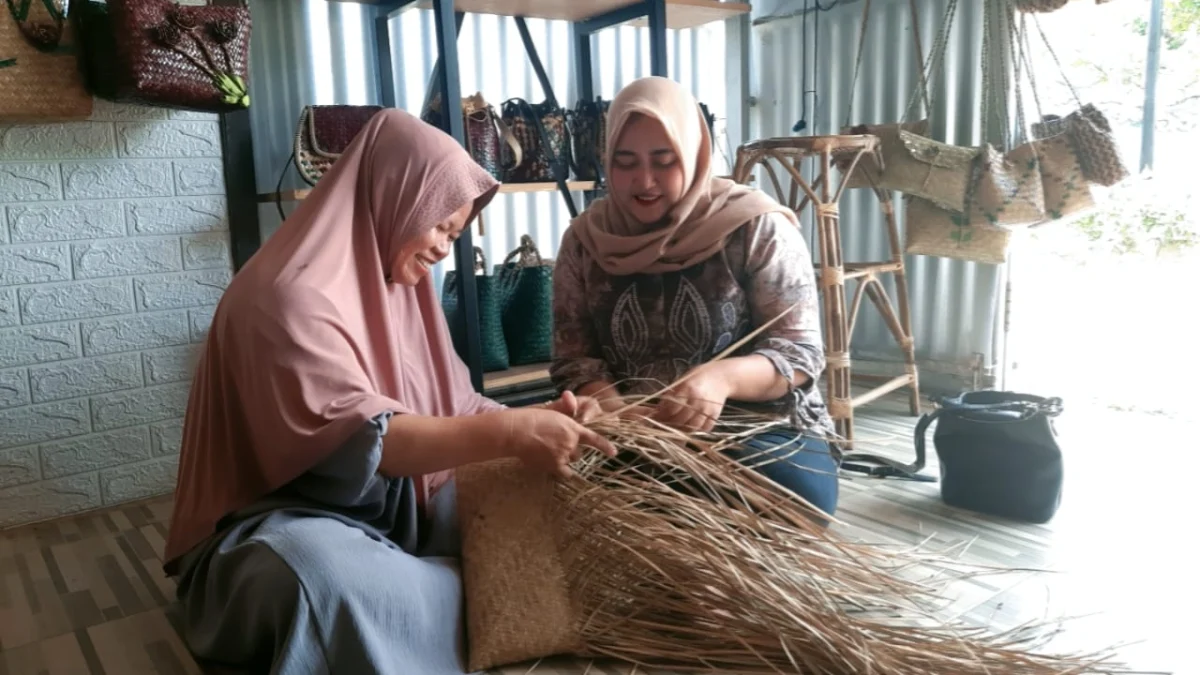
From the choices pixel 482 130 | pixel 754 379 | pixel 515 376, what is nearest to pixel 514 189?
pixel 482 130

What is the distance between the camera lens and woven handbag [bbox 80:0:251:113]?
6.20ft

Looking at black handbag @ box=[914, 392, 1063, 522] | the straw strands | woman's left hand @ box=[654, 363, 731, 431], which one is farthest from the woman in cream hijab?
black handbag @ box=[914, 392, 1063, 522]

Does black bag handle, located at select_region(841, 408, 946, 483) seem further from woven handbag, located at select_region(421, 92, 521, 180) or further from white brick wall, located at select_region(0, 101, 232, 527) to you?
white brick wall, located at select_region(0, 101, 232, 527)

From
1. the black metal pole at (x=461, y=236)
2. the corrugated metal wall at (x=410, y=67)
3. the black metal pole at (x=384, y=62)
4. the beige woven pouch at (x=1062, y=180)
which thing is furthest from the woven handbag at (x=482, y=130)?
the beige woven pouch at (x=1062, y=180)

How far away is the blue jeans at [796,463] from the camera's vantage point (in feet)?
5.07

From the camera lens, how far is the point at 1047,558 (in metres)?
1.76

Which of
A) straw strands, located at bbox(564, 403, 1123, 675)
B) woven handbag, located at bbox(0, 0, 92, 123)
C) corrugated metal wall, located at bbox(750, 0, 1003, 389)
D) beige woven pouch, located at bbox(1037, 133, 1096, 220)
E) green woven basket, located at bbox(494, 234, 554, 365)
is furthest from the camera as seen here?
corrugated metal wall, located at bbox(750, 0, 1003, 389)

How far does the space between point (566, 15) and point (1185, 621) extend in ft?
7.86

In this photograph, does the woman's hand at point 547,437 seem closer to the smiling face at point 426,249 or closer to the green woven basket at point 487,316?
the smiling face at point 426,249

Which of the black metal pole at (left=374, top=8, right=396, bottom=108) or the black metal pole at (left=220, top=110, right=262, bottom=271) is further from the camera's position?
the black metal pole at (left=374, top=8, right=396, bottom=108)

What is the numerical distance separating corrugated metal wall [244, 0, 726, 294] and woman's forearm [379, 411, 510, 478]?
1.52 meters

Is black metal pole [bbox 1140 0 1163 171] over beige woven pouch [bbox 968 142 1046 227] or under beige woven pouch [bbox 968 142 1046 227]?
over

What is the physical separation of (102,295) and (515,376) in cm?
111

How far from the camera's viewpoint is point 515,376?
2598 mm
